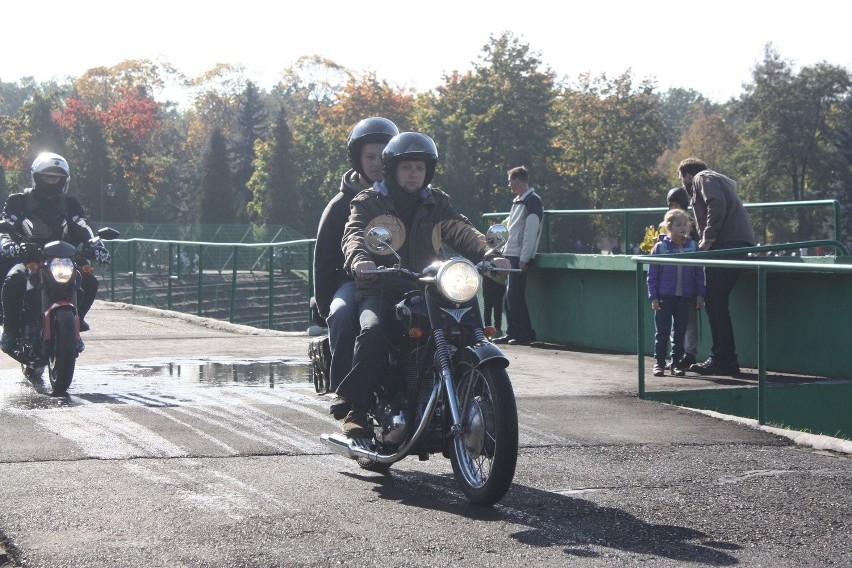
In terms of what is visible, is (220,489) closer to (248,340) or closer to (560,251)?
(248,340)

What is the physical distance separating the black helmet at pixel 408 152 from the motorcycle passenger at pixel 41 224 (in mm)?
4626

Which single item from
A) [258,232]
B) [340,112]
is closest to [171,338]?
[258,232]

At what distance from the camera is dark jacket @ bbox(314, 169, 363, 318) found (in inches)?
271

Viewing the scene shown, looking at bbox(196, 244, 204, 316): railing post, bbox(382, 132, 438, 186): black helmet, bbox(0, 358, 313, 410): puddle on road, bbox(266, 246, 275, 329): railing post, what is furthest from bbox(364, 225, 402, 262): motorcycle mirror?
bbox(196, 244, 204, 316): railing post

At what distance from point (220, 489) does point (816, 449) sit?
3430mm

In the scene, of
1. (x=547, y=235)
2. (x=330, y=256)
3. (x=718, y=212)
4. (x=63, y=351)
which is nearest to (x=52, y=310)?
(x=63, y=351)

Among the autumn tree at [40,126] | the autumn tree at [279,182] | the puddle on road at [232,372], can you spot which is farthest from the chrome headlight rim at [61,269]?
the autumn tree at [279,182]

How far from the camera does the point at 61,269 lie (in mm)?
10031

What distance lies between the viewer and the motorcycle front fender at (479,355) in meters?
5.65

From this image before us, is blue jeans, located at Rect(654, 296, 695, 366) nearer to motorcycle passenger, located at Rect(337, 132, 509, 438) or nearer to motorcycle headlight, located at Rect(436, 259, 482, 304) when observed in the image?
motorcycle passenger, located at Rect(337, 132, 509, 438)

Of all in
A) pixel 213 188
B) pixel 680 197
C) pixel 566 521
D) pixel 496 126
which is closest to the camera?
pixel 566 521

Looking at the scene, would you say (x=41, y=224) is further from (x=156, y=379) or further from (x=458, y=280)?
(x=458, y=280)

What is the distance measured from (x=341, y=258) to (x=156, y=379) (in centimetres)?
443

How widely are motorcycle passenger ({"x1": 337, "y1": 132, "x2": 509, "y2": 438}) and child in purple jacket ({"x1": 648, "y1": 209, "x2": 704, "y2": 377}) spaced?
16.1 feet
